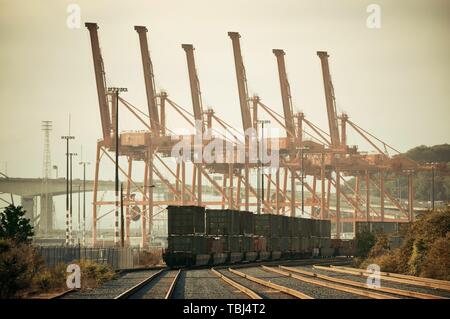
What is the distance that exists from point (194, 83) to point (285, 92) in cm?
1696

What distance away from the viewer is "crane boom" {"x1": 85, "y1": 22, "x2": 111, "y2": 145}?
118 m

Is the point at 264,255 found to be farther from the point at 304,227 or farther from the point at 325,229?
the point at 325,229

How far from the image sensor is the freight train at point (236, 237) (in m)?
63.5

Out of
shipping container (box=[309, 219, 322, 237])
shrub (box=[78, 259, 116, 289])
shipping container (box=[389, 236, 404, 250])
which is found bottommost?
shrub (box=[78, 259, 116, 289])

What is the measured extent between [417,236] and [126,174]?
3316 inches

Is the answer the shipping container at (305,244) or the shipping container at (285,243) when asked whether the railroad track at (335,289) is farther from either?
the shipping container at (305,244)

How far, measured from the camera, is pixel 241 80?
131125 mm

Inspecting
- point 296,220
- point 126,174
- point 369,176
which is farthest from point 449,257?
point 369,176

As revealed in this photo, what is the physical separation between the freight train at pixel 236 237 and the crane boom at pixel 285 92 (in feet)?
149

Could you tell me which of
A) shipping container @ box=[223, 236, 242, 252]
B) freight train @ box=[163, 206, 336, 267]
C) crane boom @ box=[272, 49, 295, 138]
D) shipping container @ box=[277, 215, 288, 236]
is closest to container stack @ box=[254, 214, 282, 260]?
freight train @ box=[163, 206, 336, 267]

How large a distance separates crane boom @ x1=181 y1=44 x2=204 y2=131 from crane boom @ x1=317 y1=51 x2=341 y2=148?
24.0 metres

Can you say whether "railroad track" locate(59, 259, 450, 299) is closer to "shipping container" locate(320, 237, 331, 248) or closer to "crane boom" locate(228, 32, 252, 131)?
"shipping container" locate(320, 237, 331, 248)
